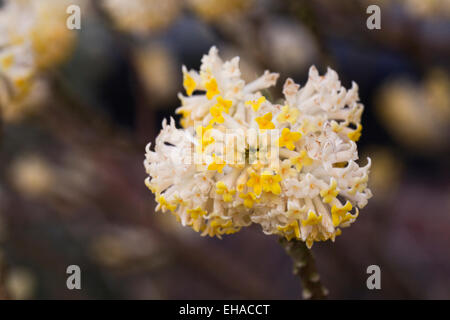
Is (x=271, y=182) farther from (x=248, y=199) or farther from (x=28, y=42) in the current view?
(x=28, y=42)

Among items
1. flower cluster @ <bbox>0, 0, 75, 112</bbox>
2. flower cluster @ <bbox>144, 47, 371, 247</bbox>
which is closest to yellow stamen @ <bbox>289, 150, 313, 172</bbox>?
flower cluster @ <bbox>144, 47, 371, 247</bbox>

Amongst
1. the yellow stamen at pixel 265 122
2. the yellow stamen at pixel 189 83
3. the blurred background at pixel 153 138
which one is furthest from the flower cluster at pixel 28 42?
the yellow stamen at pixel 265 122

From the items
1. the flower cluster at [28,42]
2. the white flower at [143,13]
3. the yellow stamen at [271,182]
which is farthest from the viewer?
the white flower at [143,13]

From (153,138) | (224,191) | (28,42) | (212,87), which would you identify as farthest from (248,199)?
(153,138)

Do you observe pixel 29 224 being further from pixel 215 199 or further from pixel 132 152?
pixel 215 199

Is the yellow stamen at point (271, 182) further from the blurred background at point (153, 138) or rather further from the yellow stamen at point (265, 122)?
the blurred background at point (153, 138)

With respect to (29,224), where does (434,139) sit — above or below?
above
